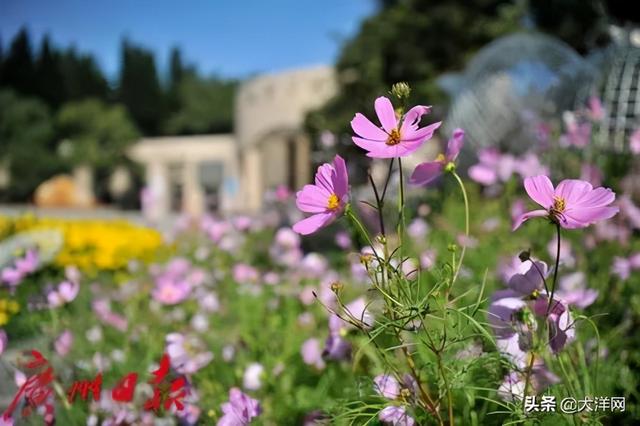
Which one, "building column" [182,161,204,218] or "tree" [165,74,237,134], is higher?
"tree" [165,74,237,134]

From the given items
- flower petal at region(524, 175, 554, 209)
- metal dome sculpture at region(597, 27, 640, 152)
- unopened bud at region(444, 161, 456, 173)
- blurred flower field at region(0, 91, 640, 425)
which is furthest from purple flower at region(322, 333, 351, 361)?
metal dome sculpture at region(597, 27, 640, 152)

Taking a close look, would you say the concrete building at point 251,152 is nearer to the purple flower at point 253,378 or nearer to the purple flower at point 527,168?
the purple flower at point 527,168

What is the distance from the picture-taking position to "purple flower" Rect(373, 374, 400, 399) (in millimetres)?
953

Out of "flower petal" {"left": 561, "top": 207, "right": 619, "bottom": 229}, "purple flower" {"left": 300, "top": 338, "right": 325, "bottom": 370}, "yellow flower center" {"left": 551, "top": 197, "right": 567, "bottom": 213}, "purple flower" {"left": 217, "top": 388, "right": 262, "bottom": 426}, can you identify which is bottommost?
"purple flower" {"left": 300, "top": 338, "right": 325, "bottom": 370}

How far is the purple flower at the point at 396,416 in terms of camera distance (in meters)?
0.92

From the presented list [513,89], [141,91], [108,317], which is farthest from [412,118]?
[141,91]

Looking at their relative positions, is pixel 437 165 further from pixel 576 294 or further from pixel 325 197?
pixel 576 294

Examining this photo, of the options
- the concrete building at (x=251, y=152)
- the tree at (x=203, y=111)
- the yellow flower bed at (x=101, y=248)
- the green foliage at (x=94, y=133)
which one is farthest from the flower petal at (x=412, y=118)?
the tree at (x=203, y=111)

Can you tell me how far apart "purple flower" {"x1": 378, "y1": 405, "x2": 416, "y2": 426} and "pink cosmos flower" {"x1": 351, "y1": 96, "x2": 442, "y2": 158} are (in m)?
0.37

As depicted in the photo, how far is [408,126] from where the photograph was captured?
84cm

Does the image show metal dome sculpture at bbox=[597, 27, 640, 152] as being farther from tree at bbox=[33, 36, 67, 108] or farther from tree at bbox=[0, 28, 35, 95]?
tree at bbox=[33, 36, 67, 108]

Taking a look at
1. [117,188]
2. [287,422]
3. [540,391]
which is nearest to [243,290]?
[287,422]

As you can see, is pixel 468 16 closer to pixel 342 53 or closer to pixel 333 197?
pixel 342 53

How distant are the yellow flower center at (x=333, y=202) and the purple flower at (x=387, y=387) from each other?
0.96ft
